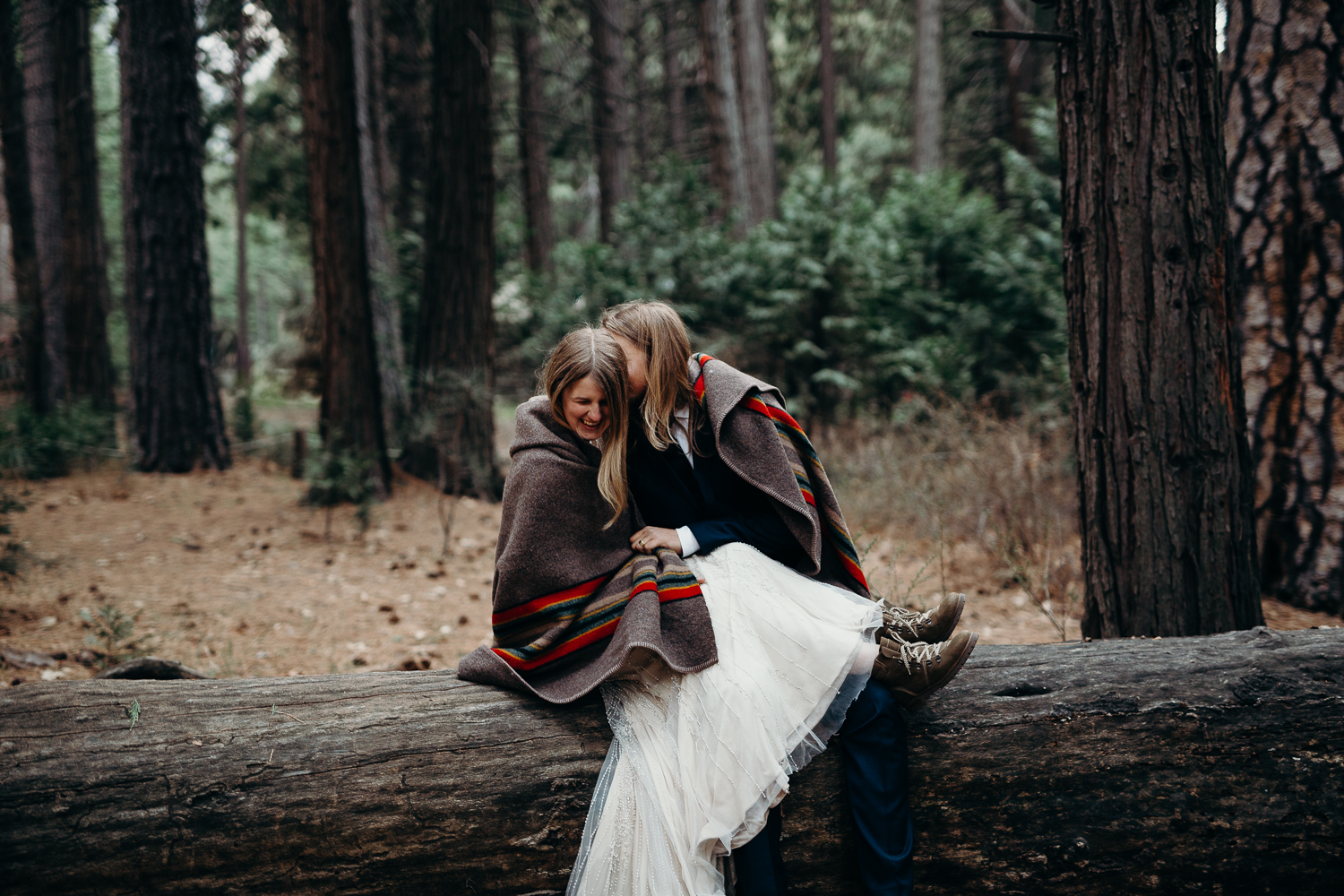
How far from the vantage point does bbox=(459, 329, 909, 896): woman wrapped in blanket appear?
7.47 feet

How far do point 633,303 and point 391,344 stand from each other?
8337 mm

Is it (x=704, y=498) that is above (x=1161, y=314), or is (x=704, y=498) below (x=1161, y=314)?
below

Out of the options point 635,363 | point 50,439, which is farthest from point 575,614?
point 50,439

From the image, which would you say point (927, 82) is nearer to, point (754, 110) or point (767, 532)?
point (754, 110)

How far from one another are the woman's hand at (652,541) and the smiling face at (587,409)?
39 cm

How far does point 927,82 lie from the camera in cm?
1695

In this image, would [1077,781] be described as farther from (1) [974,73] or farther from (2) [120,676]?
(1) [974,73]

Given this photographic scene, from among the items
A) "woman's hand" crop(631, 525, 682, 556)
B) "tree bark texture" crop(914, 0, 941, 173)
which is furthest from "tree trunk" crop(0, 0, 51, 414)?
"tree bark texture" crop(914, 0, 941, 173)

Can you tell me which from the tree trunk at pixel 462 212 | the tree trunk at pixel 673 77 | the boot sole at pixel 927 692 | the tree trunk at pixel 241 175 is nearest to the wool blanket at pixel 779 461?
the boot sole at pixel 927 692

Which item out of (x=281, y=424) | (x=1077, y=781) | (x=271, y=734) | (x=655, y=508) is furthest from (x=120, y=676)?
(x=281, y=424)

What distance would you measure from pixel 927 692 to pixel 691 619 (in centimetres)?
79

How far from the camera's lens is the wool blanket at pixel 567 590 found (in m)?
2.51

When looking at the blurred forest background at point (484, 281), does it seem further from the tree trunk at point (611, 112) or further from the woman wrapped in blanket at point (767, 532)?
the woman wrapped in blanket at point (767, 532)

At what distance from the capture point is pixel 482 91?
27.8 feet
